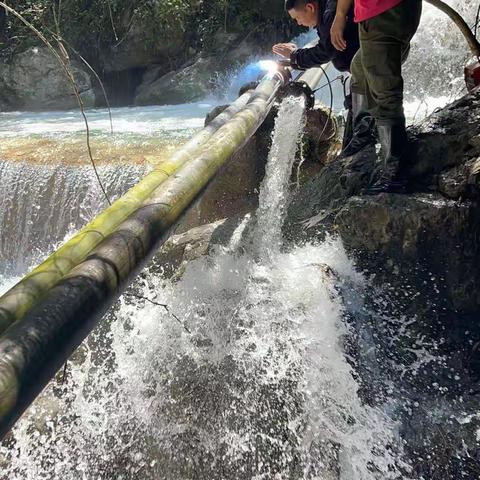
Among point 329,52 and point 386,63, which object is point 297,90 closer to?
point 329,52

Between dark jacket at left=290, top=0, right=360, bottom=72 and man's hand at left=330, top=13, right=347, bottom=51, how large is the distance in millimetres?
69

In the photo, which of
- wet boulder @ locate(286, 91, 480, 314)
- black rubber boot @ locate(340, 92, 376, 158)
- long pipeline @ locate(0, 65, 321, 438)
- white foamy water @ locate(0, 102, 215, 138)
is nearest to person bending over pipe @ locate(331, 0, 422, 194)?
wet boulder @ locate(286, 91, 480, 314)

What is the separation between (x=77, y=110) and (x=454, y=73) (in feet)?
29.6

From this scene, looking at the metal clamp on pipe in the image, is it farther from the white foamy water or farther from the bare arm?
the white foamy water

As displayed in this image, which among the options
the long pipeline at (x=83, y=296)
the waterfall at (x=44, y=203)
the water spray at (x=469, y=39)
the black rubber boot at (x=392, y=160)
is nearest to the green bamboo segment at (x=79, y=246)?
the long pipeline at (x=83, y=296)

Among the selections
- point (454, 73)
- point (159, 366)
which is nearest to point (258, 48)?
point (454, 73)

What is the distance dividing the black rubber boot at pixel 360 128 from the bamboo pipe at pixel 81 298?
1.47m

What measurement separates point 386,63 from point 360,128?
3.28 feet

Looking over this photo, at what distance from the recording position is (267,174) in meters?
4.59

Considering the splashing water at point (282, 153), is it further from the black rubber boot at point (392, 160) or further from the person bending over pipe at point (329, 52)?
the black rubber boot at point (392, 160)

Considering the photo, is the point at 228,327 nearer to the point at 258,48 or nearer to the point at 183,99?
the point at 183,99

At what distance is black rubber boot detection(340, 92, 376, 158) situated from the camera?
11.8 ft

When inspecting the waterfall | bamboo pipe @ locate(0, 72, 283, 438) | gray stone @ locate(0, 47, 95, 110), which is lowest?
the waterfall

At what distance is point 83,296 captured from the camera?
1471 millimetres
